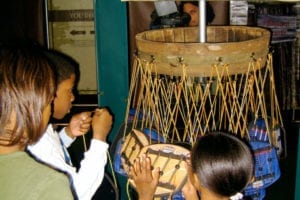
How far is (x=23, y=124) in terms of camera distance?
960 millimetres

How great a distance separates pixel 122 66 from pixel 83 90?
2.60 m

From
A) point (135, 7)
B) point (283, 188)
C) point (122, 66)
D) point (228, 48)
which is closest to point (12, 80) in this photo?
point (228, 48)

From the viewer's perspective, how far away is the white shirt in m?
1.42

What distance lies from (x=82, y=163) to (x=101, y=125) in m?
A: 0.17

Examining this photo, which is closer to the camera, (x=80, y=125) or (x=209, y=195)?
(x=209, y=195)

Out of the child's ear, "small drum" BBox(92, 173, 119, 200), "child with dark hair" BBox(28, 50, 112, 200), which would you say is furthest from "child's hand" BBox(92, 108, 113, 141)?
"small drum" BBox(92, 173, 119, 200)

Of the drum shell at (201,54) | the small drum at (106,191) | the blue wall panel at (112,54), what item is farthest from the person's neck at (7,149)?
the blue wall panel at (112,54)

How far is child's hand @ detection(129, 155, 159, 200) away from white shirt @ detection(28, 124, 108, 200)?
8.8 inches

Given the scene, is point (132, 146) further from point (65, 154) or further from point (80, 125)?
point (80, 125)

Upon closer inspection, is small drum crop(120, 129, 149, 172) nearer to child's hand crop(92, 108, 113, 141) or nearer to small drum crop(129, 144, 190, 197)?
small drum crop(129, 144, 190, 197)

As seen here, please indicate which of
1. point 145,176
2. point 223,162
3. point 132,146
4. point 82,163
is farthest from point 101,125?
point 223,162

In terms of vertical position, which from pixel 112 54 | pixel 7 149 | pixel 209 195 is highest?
pixel 112 54

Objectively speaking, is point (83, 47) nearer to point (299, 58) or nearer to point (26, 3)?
point (26, 3)

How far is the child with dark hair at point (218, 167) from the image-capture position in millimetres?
1273
